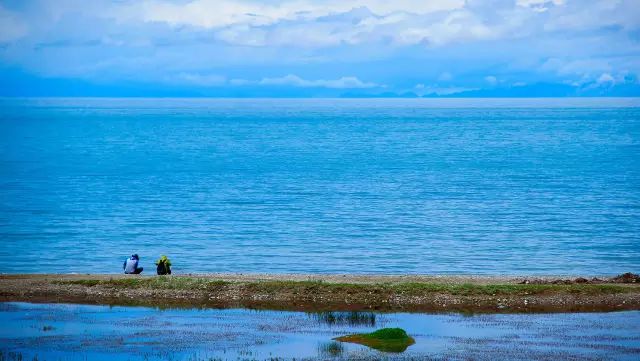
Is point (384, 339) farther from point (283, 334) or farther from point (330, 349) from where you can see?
point (283, 334)

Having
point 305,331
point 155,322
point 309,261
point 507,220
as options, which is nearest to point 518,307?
point 305,331

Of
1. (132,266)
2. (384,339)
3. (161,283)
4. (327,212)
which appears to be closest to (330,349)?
(384,339)

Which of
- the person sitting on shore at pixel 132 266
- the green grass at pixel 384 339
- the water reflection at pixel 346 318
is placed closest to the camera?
the green grass at pixel 384 339

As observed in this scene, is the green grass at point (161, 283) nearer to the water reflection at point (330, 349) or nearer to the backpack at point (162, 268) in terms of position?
the backpack at point (162, 268)

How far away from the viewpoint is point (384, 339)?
3222 centimetres

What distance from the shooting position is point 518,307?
3831 centimetres

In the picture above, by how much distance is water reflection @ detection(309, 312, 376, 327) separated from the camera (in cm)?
3538

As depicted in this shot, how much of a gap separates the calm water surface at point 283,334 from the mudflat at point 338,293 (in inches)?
58.6

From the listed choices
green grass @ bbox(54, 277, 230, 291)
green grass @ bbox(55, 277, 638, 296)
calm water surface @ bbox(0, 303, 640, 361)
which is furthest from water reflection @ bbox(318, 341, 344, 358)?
green grass @ bbox(54, 277, 230, 291)

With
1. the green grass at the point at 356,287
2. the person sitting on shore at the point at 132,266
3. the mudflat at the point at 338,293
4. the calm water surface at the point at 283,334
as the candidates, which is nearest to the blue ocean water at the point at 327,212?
the person sitting on shore at the point at 132,266

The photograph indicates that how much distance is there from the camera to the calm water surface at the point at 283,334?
30547 millimetres

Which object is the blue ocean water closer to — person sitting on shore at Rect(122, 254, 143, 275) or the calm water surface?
person sitting on shore at Rect(122, 254, 143, 275)

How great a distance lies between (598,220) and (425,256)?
70.8 ft

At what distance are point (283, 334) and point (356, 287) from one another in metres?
7.25
